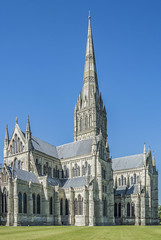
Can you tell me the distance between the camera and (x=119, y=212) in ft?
247

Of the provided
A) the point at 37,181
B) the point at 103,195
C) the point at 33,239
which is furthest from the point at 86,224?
the point at 33,239

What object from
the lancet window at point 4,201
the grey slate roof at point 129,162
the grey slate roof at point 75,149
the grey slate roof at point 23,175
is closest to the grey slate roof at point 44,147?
the grey slate roof at point 75,149

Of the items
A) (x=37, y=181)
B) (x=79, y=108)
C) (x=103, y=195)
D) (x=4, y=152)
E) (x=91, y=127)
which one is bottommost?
(x=103, y=195)

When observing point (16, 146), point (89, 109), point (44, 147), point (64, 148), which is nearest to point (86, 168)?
point (64, 148)

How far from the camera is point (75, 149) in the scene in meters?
73.4

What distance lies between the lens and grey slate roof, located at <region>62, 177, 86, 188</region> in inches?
2493

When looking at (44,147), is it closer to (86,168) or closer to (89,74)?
(86,168)

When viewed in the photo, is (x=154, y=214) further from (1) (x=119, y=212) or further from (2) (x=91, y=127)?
(2) (x=91, y=127)

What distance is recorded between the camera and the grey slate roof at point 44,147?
224 feet

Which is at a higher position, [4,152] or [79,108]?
[79,108]

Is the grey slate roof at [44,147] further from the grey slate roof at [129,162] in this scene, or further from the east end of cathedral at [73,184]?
the grey slate roof at [129,162]

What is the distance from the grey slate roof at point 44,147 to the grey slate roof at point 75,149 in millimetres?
1744

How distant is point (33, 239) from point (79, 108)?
242 ft

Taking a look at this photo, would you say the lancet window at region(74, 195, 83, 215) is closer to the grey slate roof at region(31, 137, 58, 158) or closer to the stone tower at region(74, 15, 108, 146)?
the grey slate roof at region(31, 137, 58, 158)
